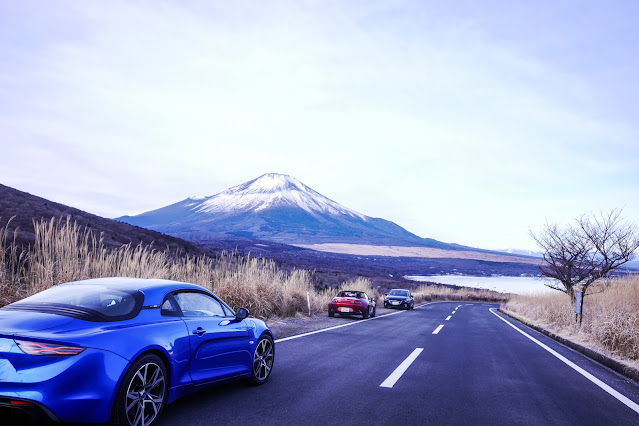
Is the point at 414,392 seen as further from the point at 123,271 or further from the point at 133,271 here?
the point at 133,271

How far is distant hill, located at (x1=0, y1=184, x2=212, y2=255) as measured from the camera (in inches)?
1051

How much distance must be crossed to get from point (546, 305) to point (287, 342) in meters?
15.4

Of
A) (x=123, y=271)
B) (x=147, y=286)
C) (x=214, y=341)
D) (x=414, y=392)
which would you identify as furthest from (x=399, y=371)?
(x=123, y=271)

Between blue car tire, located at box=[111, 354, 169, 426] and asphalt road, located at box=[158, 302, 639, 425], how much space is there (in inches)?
14.7

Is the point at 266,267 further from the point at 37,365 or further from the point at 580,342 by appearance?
the point at 37,365

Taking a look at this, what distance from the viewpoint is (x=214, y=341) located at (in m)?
5.27

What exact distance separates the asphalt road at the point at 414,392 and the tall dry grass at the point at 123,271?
376 cm

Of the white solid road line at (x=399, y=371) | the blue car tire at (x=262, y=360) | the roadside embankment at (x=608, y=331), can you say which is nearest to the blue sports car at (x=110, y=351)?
the blue car tire at (x=262, y=360)

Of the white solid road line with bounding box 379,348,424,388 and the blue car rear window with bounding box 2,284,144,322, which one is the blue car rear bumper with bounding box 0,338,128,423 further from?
the white solid road line with bounding box 379,348,424,388

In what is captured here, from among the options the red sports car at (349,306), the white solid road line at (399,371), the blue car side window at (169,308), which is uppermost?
the blue car side window at (169,308)

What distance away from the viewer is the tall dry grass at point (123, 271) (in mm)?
8586

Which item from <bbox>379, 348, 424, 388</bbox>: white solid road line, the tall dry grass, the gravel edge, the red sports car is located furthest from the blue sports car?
the red sports car

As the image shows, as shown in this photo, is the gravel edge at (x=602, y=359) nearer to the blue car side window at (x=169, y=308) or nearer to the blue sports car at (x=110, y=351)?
the blue sports car at (x=110, y=351)

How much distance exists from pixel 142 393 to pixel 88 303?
960 millimetres
